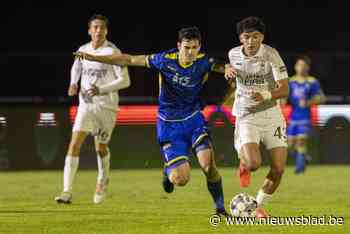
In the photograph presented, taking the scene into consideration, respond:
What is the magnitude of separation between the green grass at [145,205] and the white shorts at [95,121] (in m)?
0.82

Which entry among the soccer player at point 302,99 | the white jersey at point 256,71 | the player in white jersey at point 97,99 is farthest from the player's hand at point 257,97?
the soccer player at point 302,99

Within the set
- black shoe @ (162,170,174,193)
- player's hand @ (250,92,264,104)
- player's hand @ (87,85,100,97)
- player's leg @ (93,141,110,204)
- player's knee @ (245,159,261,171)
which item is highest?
player's hand @ (250,92,264,104)

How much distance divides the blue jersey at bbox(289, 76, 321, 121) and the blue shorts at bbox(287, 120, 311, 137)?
6 centimetres

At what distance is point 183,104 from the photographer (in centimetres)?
980

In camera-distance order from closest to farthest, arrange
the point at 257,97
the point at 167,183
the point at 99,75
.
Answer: the point at 257,97 → the point at 167,183 → the point at 99,75

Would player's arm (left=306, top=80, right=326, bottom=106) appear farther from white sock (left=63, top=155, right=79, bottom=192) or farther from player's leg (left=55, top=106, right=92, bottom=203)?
white sock (left=63, top=155, right=79, bottom=192)

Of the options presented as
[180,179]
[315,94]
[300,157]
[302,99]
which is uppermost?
[180,179]

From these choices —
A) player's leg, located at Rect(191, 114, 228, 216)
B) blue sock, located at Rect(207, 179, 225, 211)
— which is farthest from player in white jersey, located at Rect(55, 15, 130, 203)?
blue sock, located at Rect(207, 179, 225, 211)

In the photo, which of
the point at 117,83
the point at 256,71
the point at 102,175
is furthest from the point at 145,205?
the point at 256,71

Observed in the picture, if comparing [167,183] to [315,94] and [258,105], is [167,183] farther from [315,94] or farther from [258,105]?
A: [315,94]

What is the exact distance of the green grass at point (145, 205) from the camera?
349 inches

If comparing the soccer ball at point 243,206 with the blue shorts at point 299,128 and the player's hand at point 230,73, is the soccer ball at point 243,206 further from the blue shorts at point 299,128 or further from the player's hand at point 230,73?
the blue shorts at point 299,128

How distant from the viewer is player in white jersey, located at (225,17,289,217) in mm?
9531

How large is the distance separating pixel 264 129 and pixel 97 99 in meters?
3.21
